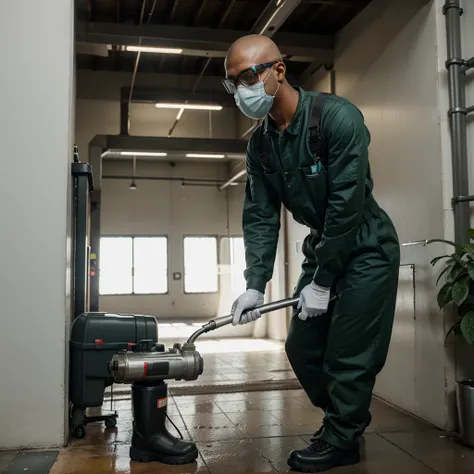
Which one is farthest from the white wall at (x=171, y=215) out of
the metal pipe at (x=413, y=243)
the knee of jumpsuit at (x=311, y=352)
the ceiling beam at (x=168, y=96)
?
the knee of jumpsuit at (x=311, y=352)

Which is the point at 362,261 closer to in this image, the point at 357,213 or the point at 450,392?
the point at 357,213

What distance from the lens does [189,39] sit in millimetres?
4969

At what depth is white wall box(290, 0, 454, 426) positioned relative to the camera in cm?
314

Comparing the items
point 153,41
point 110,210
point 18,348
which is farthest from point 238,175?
point 18,348

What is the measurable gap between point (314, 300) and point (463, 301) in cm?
90

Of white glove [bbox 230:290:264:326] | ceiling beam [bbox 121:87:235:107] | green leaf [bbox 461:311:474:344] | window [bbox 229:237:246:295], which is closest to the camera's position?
white glove [bbox 230:290:264:326]

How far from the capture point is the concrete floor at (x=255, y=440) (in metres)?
2.38

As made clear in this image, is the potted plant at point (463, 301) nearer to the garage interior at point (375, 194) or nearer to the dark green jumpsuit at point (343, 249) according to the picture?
the garage interior at point (375, 194)

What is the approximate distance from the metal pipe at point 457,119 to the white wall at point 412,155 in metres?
0.09

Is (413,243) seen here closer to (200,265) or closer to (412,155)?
(412,155)

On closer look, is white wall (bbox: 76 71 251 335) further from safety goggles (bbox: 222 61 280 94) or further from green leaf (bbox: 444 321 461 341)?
safety goggles (bbox: 222 61 280 94)

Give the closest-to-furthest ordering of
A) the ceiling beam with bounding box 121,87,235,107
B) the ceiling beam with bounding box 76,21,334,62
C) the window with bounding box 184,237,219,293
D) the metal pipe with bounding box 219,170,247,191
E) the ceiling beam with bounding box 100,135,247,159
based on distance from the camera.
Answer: the ceiling beam with bounding box 76,21,334,62
the ceiling beam with bounding box 100,135,247,159
the ceiling beam with bounding box 121,87,235,107
the metal pipe with bounding box 219,170,247,191
the window with bounding box 184,237,219,293

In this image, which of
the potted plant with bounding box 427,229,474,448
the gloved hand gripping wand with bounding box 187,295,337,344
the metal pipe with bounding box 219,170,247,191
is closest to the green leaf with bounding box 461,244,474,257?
the potted plant with bounding box 427,229,474,448

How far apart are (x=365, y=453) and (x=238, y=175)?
27.1ft
